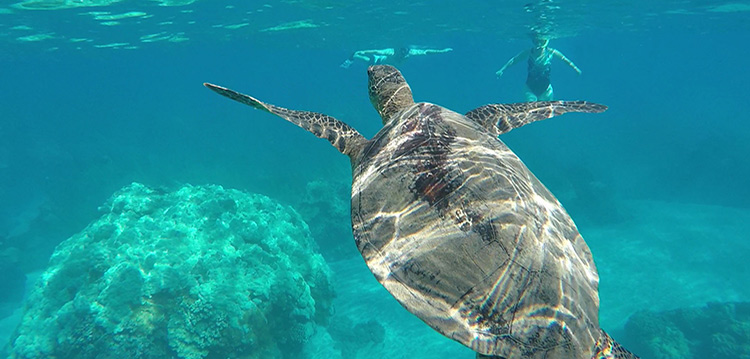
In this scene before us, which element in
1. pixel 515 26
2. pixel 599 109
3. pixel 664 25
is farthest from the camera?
pixel 664 25

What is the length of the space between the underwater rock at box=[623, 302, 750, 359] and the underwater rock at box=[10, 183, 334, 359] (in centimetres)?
1087

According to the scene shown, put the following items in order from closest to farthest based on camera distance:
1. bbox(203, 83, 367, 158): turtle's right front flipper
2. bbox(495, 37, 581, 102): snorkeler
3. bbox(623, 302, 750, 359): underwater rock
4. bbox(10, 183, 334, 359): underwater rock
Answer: bbox(203, 83, 367, 158): turtle's right front flipper, bbox(10, 183, 334, 359): underwater rock, bbox(623, 302, 750, 359): underwater rock, bbox(495, 37, 581, 102): snorkeler

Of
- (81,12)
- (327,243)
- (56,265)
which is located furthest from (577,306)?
(81,12)

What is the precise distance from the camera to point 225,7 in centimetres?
2223

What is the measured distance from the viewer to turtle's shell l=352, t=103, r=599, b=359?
7.88 feet

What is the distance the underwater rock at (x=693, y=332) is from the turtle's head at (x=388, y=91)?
12868 millimetres

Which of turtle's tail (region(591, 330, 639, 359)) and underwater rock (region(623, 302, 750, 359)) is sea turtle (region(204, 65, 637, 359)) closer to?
turtle's tail (region(591, 330, 639, 359))

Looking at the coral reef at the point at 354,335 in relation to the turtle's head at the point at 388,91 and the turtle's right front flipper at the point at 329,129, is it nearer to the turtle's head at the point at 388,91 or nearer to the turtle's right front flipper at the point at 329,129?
the turtle's head at the point at 388,91

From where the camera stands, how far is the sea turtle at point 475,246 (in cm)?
240

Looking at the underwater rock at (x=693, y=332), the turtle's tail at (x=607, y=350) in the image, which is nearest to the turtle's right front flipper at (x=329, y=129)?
the turtle's tail at (x=607, y=350)

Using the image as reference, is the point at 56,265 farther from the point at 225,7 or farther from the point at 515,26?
the point at 515,26

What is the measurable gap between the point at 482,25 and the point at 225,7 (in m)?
21.8

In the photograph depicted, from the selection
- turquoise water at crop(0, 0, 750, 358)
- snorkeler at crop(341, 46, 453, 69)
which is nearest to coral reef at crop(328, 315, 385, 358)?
turquoise water at crop(0, 0, 750, 358)

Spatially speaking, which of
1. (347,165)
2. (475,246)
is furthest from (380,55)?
(475,246)
